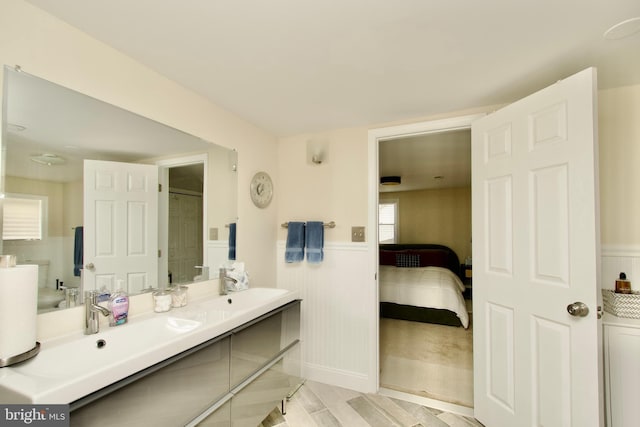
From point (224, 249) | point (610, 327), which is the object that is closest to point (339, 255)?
point (224, 249)

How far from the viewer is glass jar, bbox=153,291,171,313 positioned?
64.0 inches

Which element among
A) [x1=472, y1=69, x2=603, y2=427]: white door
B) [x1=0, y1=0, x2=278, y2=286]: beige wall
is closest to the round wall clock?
[x1=0, y1=0, x2=278, y2=286]: beige wall

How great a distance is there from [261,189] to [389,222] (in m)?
5.32

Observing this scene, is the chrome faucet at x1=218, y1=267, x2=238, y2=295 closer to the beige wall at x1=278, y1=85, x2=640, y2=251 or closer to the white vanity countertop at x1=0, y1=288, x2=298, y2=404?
the white vanity countertop at x1=0, y1=288, x2=298, y2=404

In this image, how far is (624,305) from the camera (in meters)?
1.60

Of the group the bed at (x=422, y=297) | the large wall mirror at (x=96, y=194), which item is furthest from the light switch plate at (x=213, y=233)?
the bed at (x=422, y=297)

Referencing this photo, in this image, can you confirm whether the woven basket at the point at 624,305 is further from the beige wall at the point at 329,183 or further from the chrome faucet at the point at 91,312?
the chrome faucet at the point at 91,312

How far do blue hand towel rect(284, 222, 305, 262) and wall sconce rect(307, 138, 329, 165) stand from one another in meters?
0.60

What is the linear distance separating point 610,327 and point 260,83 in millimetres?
2448

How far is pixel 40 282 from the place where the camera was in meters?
1.20

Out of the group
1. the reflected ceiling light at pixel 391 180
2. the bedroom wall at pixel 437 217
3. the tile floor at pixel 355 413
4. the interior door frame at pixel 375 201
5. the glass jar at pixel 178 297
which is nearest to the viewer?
the glass jar at pixel 178 297

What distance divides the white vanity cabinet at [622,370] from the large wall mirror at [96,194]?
8.05 ft

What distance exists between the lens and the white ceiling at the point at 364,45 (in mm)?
1200

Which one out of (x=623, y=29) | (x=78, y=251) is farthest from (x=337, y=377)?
(x=623, y=29)
